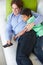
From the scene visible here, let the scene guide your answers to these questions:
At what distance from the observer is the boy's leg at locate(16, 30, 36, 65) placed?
1.53 metres

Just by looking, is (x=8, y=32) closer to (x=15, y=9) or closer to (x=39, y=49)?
(x=15, y=9)

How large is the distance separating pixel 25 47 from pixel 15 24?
1.55ft

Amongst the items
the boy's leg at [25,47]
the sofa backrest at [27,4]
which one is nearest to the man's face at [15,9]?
the sofa backrest at [27,4]

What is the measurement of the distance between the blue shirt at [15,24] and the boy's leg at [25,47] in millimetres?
184

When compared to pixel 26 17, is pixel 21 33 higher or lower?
lower

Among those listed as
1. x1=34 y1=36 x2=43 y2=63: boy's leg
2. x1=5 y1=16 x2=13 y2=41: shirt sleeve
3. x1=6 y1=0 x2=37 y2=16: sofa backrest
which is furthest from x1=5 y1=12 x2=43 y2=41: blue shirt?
x1=34 y1=36 x2=43 y2=63: boy's leg

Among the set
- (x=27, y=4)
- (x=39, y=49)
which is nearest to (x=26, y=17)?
(x=27, y=4)

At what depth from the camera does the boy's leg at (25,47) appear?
60.1 inches

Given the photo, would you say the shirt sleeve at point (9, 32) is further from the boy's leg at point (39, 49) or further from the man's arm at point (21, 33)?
the boy's leg at point (39, 49)

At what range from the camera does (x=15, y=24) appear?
6.70ft

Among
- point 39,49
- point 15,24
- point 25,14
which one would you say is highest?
point 25,14

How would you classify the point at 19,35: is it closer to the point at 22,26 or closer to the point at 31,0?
the point at 22,26

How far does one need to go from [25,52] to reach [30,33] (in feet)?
0.89

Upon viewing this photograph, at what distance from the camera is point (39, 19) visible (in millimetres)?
1930
